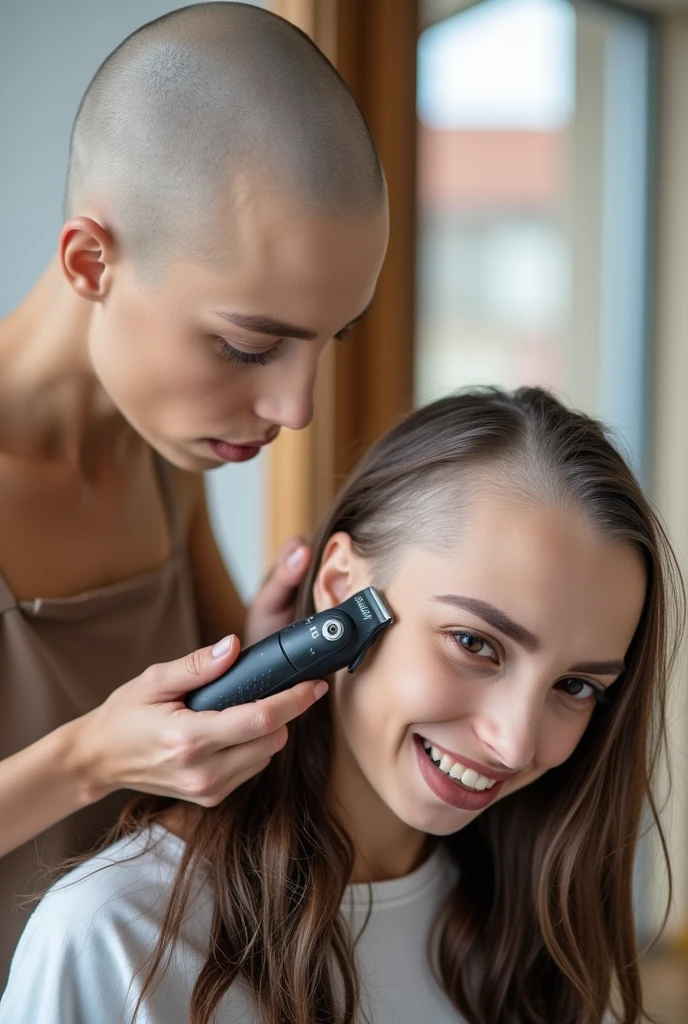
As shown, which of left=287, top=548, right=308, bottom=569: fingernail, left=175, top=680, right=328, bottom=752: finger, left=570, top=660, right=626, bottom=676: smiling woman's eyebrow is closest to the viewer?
left=175, top=680, right=328, bottom=752: finger

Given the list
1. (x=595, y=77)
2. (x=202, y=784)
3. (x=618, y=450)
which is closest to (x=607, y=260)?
(x=595, y=77)

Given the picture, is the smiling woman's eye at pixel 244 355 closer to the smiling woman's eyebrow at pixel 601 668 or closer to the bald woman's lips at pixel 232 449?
the bald woman's lips at pixel 232 449

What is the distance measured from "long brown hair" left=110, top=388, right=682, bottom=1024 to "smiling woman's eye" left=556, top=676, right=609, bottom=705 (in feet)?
0.15

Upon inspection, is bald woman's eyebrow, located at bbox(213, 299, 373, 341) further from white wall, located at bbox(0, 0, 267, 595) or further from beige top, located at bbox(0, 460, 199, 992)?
white wall, located at bbox(0, 0, 267, 595)

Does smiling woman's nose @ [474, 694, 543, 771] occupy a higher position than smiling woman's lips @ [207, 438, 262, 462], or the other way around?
smiling woman's lips @ [207, 438, 262, 462]

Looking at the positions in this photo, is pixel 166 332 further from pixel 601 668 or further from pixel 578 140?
pixel 578 140

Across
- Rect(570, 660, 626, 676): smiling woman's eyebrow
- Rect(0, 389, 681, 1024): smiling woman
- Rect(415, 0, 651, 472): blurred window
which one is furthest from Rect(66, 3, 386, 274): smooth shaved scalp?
Rect(415, 0, 651, 472): blurred window

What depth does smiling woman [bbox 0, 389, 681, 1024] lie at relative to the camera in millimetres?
844

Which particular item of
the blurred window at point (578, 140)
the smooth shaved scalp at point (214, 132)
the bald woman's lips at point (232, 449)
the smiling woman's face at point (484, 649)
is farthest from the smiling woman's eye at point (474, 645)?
the blurred window at point (578, 140)

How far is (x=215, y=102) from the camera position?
31.4 inches

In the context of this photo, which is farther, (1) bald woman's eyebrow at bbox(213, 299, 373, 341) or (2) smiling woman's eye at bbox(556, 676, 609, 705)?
(2) smiling woman's eye at bbox(556, 676, 609, 705)

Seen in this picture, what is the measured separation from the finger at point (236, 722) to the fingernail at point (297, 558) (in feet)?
0.95

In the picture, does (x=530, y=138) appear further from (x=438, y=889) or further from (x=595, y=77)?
(x=438, y=889)

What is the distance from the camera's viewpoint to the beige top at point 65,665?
936 mm
